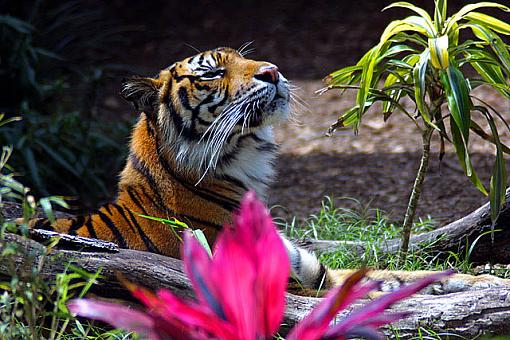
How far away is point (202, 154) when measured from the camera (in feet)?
12.2

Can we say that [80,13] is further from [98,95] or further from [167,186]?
[167,186]

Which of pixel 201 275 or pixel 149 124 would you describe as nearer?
pixel 201 275

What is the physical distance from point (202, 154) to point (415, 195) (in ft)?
3.14

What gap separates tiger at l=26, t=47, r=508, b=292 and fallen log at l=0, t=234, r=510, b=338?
2.45 feet

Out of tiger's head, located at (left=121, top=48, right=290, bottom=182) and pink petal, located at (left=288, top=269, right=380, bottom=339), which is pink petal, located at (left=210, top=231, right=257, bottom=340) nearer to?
pink petal, located at (left=288, top=269, right=380, bottom=339)

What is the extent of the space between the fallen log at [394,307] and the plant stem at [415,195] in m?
0.99

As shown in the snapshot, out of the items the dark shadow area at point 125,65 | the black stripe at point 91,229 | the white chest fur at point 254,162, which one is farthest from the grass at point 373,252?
the black stripe at point 91,229

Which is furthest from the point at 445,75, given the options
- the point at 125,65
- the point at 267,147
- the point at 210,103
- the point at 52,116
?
the point at 125,65

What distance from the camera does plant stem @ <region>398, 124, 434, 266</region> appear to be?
12.1ft

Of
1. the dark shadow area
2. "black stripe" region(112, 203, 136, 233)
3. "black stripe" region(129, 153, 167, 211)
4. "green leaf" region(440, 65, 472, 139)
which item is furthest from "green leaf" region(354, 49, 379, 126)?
the dark shadow area

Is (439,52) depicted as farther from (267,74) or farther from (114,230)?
(114,230)

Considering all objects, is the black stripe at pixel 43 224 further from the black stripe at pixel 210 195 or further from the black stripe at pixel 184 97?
the black stripe at pixel 184 97

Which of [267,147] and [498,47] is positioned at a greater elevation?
A: [498,47]

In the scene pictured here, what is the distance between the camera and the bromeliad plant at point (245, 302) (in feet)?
4.50
